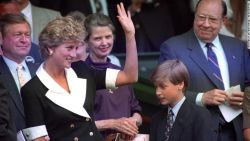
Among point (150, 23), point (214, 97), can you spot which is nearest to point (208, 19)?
point (214, 97)

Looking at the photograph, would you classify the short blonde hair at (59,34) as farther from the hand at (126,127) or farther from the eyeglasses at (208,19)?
the eyeglasses at (208,19)

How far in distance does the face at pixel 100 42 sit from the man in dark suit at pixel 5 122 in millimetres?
1072

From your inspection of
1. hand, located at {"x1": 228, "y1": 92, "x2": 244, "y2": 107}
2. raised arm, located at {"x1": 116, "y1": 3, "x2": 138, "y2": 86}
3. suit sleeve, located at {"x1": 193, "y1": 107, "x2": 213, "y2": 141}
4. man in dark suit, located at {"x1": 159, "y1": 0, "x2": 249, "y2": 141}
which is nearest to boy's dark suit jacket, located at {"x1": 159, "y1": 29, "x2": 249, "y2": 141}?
man in dark suit, located at {"x1": 159, "y1": 0, "x2": 249, "y2": 141}

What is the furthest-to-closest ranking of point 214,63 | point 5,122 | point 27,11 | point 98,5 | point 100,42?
point 98,5 < point 27,11 < point 214,63 < point 100,42 < point 5,122

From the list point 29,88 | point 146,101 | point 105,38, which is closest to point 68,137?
point 29,88

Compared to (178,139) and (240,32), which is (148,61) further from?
(178,139)

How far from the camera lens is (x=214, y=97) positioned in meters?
5.77

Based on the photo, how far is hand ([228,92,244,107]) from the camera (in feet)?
19.2

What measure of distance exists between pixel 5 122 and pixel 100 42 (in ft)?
4.06

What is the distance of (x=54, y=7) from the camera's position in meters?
8.01

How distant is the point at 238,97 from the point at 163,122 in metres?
0.67

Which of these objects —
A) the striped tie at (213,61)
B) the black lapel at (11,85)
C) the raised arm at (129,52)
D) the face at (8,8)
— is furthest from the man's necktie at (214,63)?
the face at (8,8)

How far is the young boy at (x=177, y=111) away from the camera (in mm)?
5375

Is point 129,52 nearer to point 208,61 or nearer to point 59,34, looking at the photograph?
point 59,34
